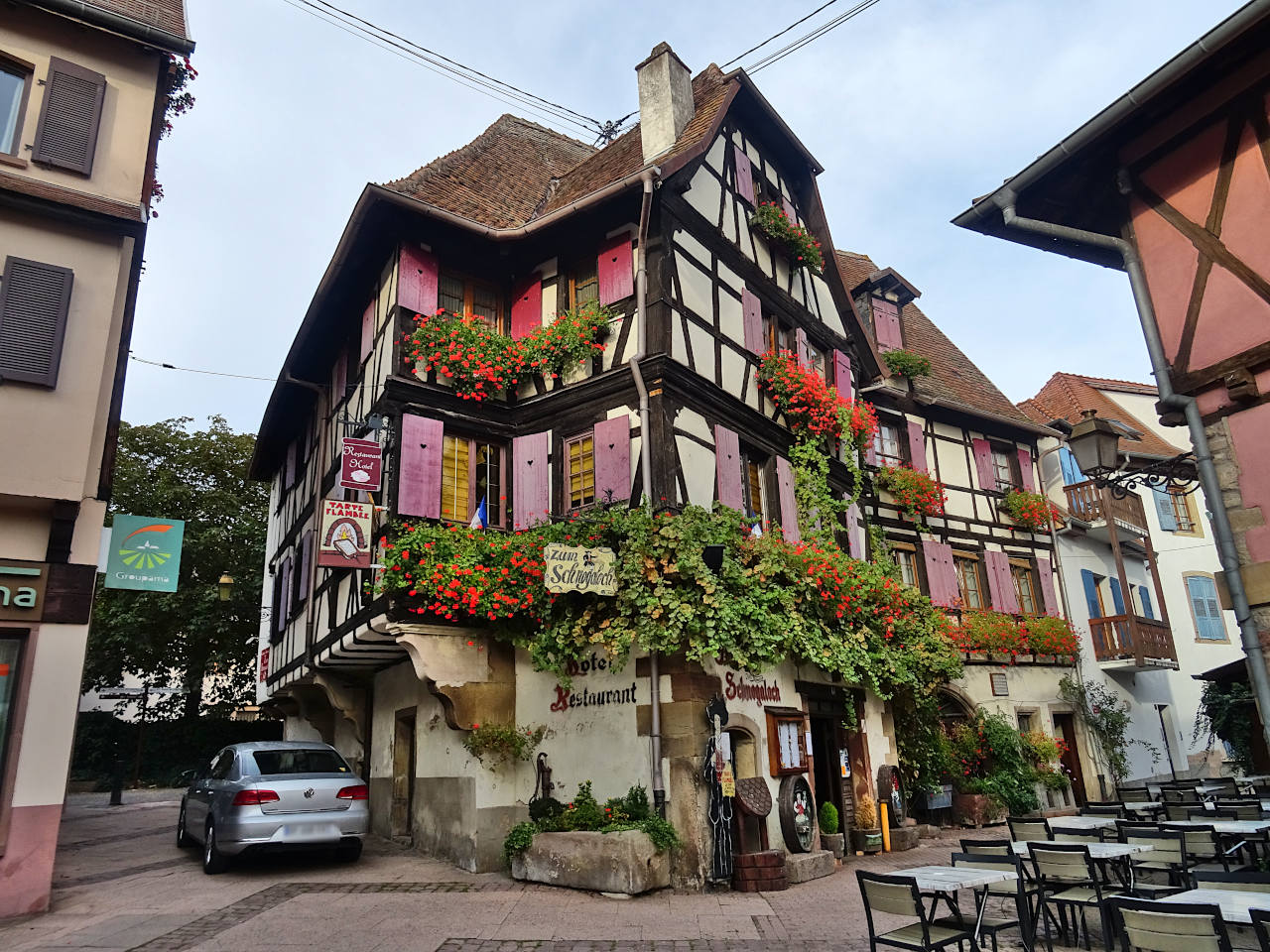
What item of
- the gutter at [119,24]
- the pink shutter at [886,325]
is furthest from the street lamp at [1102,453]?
the pink shutter at [886,325]

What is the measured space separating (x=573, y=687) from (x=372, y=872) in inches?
127

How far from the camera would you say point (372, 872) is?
10570mm

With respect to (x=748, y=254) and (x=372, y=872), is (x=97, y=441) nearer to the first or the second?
(x=372, y=872)

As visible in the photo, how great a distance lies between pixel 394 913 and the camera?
26.9 feet

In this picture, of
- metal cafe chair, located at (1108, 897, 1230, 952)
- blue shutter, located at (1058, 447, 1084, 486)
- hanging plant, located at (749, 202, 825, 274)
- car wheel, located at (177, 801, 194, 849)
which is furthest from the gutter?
blue shutter, located at (1058, 447, 1084, 486)

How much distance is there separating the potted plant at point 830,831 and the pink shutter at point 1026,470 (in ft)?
40.6

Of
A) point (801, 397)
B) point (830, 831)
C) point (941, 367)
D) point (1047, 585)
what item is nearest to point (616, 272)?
point (801, 397)

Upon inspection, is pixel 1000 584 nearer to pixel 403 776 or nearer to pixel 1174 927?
pixel 403 776

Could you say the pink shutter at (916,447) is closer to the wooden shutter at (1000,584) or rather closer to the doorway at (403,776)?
the wooden shutter at (1000,584)

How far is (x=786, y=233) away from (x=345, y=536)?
8.76 metres

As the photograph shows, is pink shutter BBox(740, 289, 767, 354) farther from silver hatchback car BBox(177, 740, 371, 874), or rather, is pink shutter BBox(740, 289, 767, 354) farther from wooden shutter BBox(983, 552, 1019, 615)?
wooden shutter BBox(983, 552, 1019, 615)

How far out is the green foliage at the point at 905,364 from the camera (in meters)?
19.4

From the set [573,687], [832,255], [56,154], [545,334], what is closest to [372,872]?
[573,687]

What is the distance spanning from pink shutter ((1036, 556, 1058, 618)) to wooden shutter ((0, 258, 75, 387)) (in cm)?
1933
